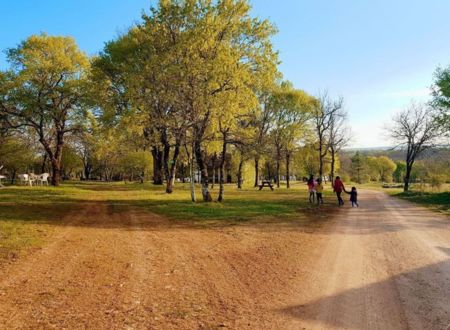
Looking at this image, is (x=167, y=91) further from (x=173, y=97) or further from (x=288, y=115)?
(x=288, y=115)

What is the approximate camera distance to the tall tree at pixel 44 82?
30391mm

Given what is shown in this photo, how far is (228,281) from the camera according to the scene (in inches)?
285

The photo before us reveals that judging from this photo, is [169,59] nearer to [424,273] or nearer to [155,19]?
[155,19]

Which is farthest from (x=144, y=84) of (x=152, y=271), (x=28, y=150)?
(x=28, y=150)

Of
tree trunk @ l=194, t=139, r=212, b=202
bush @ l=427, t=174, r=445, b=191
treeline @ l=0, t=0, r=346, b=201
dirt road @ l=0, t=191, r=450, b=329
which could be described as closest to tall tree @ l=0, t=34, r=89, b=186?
treeline @ l=0, t=0, r=346, b=201

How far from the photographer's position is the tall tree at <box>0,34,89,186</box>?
30391mm

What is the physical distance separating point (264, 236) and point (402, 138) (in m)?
39.3

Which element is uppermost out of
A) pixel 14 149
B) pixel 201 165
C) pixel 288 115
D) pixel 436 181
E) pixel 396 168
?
pixel 288 115

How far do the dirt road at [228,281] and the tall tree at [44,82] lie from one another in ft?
71.8

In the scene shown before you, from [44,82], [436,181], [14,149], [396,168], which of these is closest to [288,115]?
[436,181]

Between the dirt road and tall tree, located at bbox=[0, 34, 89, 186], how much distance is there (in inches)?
862

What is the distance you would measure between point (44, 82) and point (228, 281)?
95.5 feet

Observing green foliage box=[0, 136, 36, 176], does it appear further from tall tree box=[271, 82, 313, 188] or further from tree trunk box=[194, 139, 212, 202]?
tree trunk box=[194, 139, 212, 202]

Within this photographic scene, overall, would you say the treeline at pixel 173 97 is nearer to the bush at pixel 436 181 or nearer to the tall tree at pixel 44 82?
the tall tree at pixel 44 82
